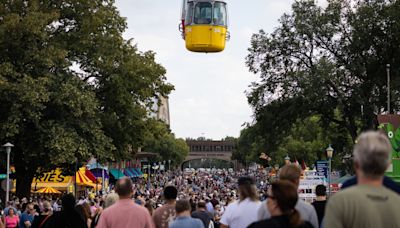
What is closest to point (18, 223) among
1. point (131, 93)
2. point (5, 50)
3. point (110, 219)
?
point (110, 219)

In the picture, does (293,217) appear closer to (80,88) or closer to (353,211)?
(353,211)

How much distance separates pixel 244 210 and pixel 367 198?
4.25 m

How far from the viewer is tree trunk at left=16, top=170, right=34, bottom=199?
4191 cm

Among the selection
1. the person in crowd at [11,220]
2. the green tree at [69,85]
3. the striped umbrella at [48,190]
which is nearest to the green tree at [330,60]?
the green tree at [69,85]

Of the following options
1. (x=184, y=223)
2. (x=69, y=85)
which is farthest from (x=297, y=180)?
(x=69, y=85)

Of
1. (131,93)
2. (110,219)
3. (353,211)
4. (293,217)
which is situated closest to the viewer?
(353,211)

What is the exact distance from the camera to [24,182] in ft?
138

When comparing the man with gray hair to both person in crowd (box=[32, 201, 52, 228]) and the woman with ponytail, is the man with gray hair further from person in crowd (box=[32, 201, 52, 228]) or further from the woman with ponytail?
person in crowd (box=[32, 201, 52, 228])

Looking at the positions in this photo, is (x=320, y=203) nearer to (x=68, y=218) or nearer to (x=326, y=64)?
(x=68, y=218)

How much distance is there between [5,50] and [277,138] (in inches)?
708

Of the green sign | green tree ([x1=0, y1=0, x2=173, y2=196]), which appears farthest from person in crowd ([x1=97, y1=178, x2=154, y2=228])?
green tree ([x1=0, y1=0, x2=173, y2=196])

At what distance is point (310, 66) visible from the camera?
1922 inches

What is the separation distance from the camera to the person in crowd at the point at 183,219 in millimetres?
9383

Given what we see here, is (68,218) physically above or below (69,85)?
below
